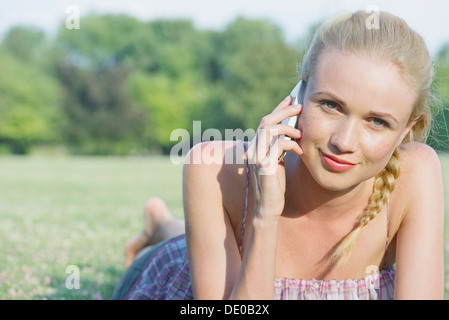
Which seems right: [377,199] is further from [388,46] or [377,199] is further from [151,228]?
[151,228]

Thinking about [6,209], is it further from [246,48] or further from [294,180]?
[246,48]

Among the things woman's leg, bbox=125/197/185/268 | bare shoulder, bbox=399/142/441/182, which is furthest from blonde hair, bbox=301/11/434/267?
woman's leg, bbox=125/197/185/268

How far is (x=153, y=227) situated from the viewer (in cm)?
558

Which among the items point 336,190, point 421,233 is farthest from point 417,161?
point 336,190

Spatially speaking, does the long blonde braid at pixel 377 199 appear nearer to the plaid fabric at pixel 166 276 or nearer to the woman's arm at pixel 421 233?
the woman's arm at pixel 421 233

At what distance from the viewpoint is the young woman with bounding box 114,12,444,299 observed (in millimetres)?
2549

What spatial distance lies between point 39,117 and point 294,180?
59492 mm

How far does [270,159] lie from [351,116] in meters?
0.47

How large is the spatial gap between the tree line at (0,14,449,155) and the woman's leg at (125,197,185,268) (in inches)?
1829

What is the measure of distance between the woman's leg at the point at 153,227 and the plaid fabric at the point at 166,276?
0.99m

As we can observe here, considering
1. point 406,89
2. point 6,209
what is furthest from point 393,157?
point 6,209

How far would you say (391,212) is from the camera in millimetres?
3123

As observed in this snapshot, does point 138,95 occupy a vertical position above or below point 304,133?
above

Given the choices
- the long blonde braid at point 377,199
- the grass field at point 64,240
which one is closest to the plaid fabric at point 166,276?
the grass field at point 64,240
